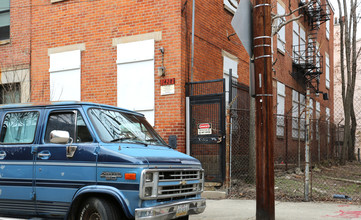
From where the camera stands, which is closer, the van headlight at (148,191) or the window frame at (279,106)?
the van headlight at (148,191)

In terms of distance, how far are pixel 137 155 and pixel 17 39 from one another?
10996mm

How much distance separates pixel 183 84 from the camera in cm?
1178

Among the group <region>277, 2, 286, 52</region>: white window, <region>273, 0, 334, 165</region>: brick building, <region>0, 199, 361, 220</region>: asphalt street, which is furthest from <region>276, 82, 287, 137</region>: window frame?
<region>0, 199, 361, 220</region>: asphalt street

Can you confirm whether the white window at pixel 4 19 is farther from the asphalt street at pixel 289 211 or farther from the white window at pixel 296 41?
the white window at pixel 296 41

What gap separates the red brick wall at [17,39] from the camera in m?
14.5

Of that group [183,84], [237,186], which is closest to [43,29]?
[183,84]

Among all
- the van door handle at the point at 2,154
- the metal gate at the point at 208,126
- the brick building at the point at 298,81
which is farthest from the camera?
the brick building at the point at 298,81

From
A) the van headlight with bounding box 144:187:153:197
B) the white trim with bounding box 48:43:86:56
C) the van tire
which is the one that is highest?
the white trim with bounding box 48:43:86:56

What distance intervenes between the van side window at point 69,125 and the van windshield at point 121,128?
6.3 inches

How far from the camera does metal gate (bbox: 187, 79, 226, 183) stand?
36.6 ft

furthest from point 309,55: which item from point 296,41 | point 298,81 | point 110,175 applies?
point 110,175

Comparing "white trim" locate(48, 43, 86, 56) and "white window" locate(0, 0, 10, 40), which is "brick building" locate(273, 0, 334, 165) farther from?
"white window" locate(0, 0, 10, 40)

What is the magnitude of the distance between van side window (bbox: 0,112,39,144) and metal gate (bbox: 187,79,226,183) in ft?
18.6

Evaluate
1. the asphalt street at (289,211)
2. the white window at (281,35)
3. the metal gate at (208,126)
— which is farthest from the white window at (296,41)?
the asphalt street at (289,211)
